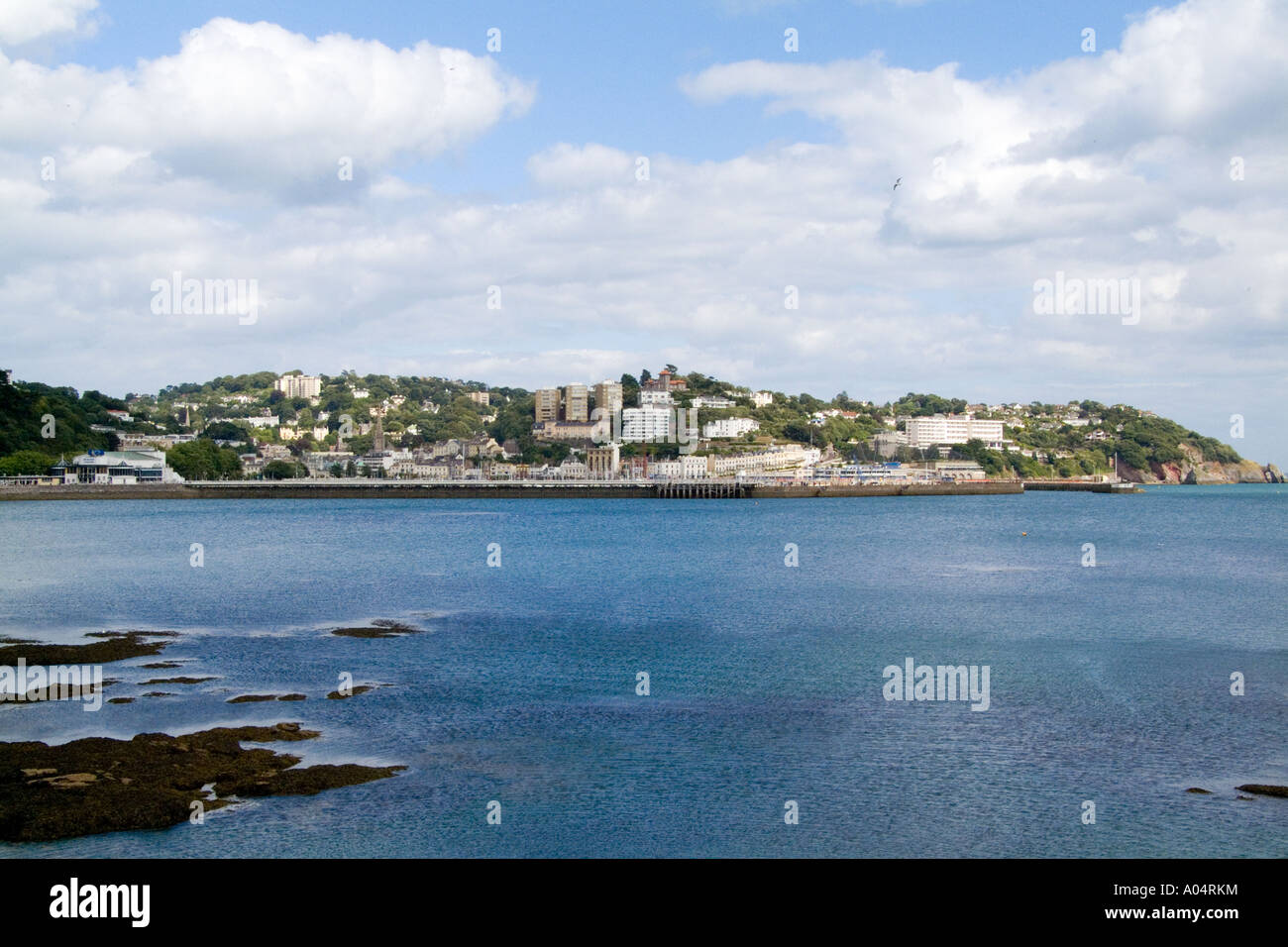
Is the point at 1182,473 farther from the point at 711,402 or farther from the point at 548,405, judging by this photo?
the point at 548,405

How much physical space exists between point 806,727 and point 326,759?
7767 mm

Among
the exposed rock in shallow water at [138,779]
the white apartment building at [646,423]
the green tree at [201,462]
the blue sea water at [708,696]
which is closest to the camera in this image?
the exposed rock in shallow water at [138,779]

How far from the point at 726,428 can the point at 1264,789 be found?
157m

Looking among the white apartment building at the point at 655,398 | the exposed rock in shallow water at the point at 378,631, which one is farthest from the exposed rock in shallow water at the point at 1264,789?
the white apartment building at the point at 655,398

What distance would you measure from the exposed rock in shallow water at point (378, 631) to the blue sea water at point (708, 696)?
2.39 ft

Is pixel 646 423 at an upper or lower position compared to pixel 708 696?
upper

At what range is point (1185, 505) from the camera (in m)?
108

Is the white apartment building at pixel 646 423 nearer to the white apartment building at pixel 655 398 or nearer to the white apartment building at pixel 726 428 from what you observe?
the white apartment building at pixel 655 398

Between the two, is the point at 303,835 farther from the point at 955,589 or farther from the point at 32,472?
the point at 32,472

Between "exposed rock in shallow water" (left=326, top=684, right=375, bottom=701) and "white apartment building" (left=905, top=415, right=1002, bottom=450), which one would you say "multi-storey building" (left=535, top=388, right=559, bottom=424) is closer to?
"white apartment building" (left=905, top=415, right=1002, bottom=450)

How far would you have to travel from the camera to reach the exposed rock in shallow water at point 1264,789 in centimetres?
1434

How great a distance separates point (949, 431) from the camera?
188500mm

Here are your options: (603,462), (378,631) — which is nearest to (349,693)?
(378,631)
